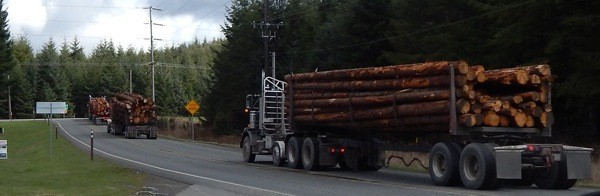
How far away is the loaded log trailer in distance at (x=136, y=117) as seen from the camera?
63.3 m

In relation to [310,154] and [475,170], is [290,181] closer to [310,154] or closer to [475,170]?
[310,154]

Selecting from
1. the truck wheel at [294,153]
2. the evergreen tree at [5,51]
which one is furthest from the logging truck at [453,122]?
A: the evergreen tree at [5,51]

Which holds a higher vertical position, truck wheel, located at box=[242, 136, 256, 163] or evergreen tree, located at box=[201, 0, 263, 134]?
evergreen tree, located at box=[201, 0, 263, 134]

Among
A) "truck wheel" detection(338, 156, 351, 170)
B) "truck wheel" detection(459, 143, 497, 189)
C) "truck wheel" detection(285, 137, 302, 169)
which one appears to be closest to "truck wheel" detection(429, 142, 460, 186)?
"truck wheel" detection(459, 143, 497, 189)

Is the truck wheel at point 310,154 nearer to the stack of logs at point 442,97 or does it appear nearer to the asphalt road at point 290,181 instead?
the asphalt road at point 290,181

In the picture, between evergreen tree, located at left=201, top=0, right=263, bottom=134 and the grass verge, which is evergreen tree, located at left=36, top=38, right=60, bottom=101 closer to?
evergreen tree, located at left=201, top=0, right=263, bottom=134

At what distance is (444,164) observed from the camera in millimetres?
19391

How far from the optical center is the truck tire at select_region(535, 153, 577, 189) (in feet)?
59.7

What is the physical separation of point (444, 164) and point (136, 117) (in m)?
47.6

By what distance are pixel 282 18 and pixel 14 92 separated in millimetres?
72518

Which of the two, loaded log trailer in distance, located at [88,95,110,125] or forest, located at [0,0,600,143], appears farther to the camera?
loaded log trailer in distance, located at [88,95,110,125]

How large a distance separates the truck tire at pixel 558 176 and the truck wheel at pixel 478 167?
1.37 m

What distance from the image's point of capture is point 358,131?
24.9m

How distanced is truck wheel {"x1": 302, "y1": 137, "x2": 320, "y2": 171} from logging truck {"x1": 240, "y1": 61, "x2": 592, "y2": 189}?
0.11ft
